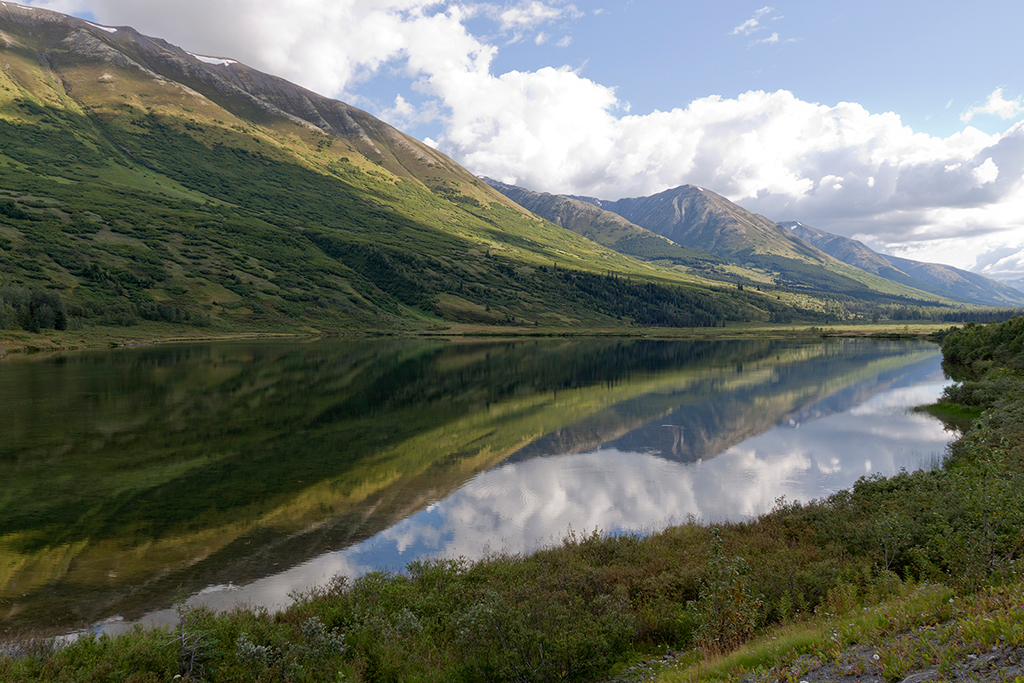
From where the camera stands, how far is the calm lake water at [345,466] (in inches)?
732

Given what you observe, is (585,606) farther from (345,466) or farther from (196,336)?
(196,336)

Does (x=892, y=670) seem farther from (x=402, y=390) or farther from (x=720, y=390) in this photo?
(x=720, y=390)

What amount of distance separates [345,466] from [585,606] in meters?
21.1

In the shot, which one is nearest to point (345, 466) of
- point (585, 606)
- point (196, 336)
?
point (585, 606)

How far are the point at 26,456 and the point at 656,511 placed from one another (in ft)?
114

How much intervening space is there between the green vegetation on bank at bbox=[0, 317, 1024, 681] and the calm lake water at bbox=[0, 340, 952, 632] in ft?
13.1

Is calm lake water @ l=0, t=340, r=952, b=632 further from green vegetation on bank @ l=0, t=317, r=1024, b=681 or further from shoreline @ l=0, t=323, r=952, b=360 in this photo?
shoreline @ l=0, t=323, r=952, b=360

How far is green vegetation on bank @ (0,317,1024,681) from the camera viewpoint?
424 inches

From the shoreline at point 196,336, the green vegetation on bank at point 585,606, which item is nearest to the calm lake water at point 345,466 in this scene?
the green vegetation on bank at point 585,606

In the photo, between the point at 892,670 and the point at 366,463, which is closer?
the point at 892,670

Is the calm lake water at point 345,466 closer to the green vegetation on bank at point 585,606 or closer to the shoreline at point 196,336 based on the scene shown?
the green vegetation on bank at point 585,606

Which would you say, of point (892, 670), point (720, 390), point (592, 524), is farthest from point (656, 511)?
point (720, 390)

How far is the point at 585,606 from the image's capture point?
13516mm

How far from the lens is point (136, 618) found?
1491 centimetres
